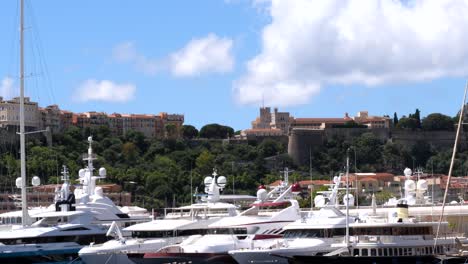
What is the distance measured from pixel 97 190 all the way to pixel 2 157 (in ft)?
185

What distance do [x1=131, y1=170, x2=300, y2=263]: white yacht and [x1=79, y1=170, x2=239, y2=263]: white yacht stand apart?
0.74 meters

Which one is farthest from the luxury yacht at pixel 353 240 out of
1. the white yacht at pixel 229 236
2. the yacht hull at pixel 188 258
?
the white yacht at pixel 229 236

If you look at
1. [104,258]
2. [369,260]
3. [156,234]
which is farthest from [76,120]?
[369,260]

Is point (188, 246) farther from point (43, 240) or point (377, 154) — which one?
point (377, 154)

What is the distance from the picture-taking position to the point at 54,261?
51188 mm

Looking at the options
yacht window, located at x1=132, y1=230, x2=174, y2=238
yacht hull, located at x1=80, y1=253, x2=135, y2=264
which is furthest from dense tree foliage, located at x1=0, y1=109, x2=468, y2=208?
yacht hull, located at x1=80, y1=253, x2=135, y2=264

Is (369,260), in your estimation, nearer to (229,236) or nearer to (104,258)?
(229,236)

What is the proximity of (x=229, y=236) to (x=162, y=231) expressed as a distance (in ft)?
12.4

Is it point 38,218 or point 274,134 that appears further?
point 274,134

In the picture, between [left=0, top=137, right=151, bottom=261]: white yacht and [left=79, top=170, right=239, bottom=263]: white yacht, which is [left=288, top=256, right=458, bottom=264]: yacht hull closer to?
[left=79, top=170, right=239, bottom=263]: white yacht

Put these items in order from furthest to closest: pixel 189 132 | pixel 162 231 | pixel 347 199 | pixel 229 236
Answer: pixel 189 132 < pixel 162 231 < pixel 229 236 < pixel 347 199

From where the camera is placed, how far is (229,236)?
5225cm

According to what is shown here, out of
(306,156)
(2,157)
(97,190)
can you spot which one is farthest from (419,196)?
(306,156)

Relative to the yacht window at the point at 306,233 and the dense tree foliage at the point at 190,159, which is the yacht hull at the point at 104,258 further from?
the dense tree foliage at the point at 190,159
